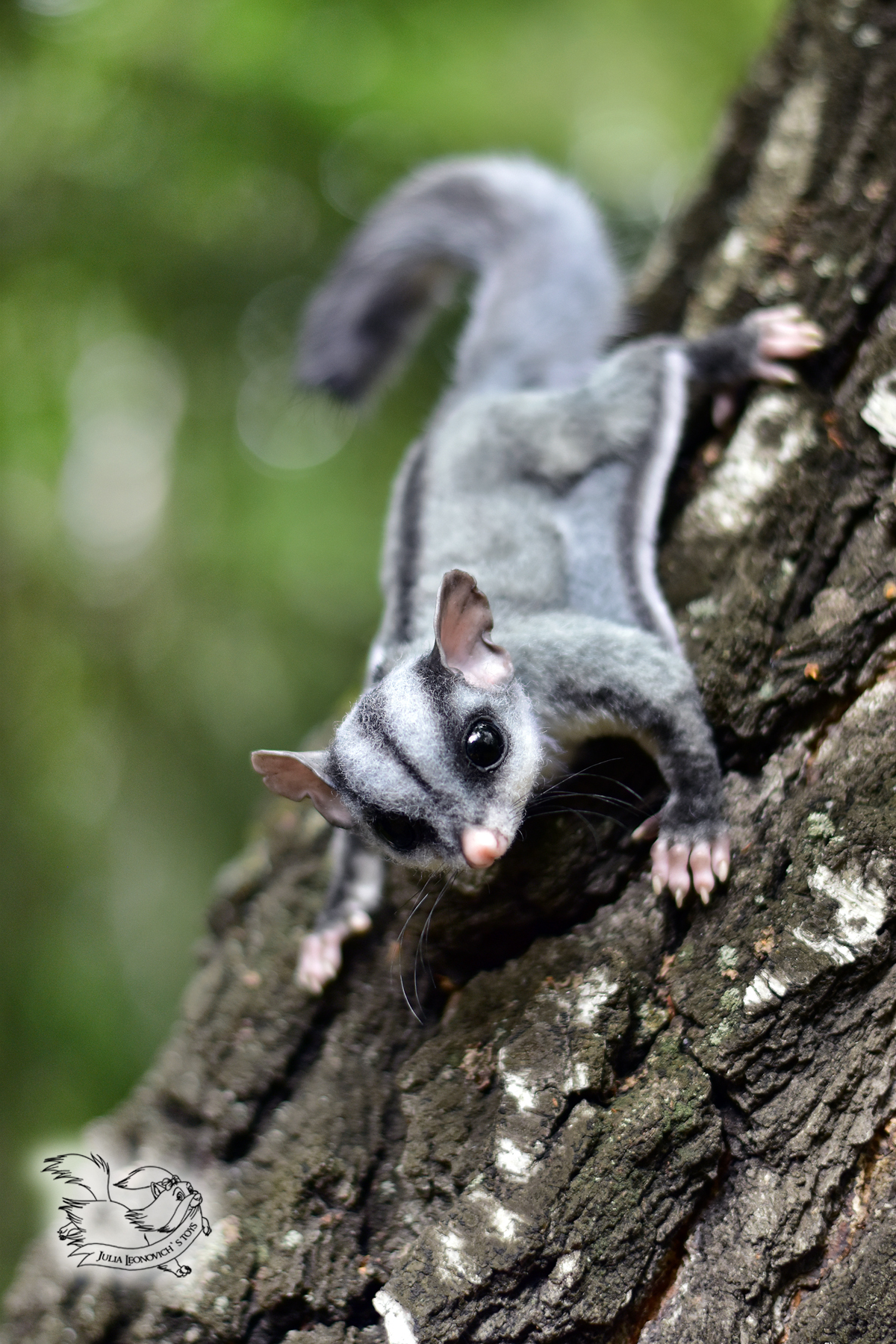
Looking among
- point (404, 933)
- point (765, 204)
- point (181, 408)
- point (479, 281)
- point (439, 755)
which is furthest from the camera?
point (181, 408)

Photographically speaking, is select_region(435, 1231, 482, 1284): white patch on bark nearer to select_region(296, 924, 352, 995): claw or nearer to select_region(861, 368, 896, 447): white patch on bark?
select_region(296, 924, 352, 995): claw

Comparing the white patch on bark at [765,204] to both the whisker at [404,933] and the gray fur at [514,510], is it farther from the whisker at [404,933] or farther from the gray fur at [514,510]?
the whisker at [404,933]

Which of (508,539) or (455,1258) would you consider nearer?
(455,1258)

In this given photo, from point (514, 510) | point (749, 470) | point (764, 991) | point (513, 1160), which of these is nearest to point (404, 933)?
point (513, 1160)

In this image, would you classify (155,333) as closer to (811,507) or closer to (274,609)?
(274,609)

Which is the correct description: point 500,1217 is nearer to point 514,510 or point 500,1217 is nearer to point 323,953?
point 323,953

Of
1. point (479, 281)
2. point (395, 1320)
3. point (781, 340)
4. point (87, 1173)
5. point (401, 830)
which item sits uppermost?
point (479, 281)

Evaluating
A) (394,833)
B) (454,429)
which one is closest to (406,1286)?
(394,833)

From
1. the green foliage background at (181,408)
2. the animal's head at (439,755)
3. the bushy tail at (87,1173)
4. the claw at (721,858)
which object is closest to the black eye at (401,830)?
the animal's head at (439,755)
